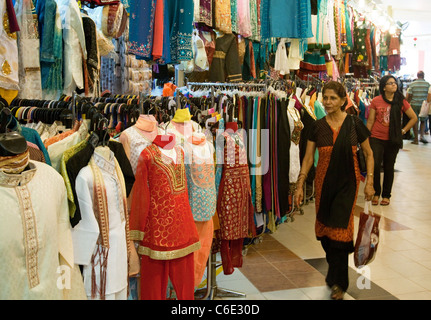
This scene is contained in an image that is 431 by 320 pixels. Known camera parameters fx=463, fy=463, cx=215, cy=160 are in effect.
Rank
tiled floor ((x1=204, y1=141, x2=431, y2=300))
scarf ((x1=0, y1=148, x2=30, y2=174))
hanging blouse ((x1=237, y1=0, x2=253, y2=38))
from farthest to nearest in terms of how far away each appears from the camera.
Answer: hanging blouse ((x1=237, y1=0, x2=253, y2=38))
tiled floor ((x1=204, y1=141, x2=431, y2=300))
scarf ((x1=0, y1=148, x2=30, y2=174))

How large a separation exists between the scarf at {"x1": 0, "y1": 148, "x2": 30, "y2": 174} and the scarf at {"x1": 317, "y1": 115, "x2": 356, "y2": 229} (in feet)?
7.44

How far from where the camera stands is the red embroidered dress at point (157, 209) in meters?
2.29

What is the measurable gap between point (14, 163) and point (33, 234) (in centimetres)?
26

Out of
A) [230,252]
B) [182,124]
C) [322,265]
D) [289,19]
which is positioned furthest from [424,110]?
[182,124]

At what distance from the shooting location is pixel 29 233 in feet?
5.27

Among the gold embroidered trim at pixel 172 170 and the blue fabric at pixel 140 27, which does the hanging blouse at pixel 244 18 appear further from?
the gold embroidered trim at pixel 172 170

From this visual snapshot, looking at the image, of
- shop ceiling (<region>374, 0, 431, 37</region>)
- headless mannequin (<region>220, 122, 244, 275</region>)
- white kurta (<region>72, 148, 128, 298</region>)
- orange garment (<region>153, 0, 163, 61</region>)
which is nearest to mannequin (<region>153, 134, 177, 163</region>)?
white kurta (<region>72, 148, 128, 298</region>)

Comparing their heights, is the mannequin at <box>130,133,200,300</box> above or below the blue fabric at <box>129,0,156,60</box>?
below

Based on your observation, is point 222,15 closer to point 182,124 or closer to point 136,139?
point 182,124

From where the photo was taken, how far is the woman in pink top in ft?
19.8

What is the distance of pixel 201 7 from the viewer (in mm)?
4500

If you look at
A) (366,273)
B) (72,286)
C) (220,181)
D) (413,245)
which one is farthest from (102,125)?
(413,245)

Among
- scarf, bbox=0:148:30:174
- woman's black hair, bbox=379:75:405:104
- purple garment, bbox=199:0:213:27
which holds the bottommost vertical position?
scarf, bbox=0:148:30:174

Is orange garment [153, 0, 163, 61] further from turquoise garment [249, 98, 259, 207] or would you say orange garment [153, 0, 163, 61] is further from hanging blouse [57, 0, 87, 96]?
turquoise garment [249, 98, 259, 207]
